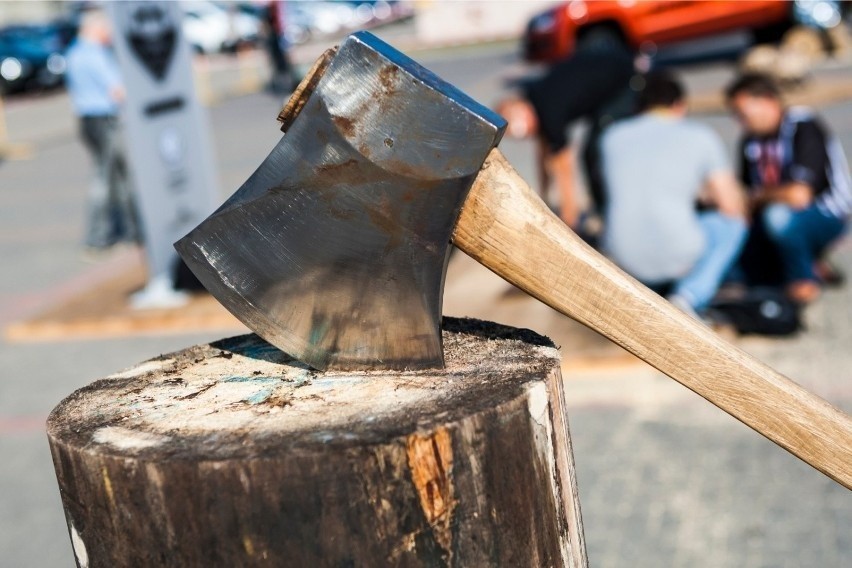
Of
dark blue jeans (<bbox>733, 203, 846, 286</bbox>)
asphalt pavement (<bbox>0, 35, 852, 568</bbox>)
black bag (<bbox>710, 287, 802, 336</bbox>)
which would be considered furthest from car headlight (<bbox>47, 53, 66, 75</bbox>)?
black bag (<bbox>710, 287, 802, 336</bbox>)

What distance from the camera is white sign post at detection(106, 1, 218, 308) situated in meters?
6.66

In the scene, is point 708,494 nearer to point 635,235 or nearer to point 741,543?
point 741,543

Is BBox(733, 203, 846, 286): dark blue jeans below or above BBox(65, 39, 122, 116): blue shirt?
below

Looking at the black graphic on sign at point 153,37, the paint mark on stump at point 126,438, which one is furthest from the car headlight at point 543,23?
the paint mark on stump at point 126,438

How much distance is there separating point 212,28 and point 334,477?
1274 inches

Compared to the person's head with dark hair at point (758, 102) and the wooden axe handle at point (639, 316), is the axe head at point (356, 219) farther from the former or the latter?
the person's head with dark hair at point (758, 102)

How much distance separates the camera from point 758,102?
5.74m

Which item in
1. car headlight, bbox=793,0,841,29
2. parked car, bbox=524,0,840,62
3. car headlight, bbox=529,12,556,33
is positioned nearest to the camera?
car headlight, bbox=793,0,841,29

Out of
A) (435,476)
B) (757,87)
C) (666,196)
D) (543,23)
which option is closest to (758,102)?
(757,87)

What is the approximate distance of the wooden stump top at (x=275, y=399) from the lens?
4.72 ft

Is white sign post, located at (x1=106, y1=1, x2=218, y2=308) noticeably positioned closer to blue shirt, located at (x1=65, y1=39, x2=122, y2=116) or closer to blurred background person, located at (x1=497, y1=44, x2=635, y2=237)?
blue shirt, located at (x1=65, y1=39, x2=122, y2=116)

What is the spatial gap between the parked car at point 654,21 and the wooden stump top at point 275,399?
1438cm

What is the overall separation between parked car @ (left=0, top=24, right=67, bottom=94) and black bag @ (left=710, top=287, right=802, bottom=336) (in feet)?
79.0

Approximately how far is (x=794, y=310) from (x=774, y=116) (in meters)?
1.11
